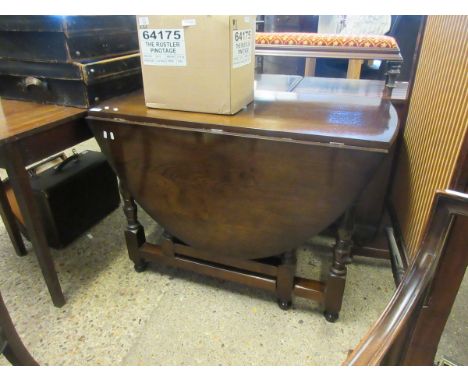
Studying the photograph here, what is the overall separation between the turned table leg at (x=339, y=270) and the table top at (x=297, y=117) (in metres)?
0.27

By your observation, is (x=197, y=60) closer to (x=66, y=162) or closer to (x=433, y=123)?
(x=433, y=123)

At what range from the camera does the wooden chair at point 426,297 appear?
1.63ft

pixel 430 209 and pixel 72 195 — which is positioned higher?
pixel 430 209

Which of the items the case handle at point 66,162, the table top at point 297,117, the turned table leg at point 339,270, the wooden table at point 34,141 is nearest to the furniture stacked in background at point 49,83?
the wooden table at point 34,141

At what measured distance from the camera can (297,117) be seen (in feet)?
3.44

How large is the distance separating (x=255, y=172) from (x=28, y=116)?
2.65ft

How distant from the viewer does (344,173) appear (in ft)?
3.04

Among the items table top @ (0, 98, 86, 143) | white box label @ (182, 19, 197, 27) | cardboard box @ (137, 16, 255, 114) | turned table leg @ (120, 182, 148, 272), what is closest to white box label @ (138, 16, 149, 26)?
cardboard box @ (137, 16, 255, 114)

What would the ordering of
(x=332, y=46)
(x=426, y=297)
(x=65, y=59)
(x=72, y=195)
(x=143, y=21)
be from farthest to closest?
(x=72, y=195) < (x=332, y=46) < (x=65, y=59) < (x=143, y=21) < (x=426, y=297)

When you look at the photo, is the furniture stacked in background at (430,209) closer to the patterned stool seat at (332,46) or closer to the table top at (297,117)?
the table top at (297,117)

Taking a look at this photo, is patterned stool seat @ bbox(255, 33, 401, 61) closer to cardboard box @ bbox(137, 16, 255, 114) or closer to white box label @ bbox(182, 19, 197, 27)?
cardboard box @ bbox(137, 16, 255, 114)

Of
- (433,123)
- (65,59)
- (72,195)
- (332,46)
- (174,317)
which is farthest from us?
(72,195)

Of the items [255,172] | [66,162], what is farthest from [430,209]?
[66,162]

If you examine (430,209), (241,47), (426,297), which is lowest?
(426,297)
